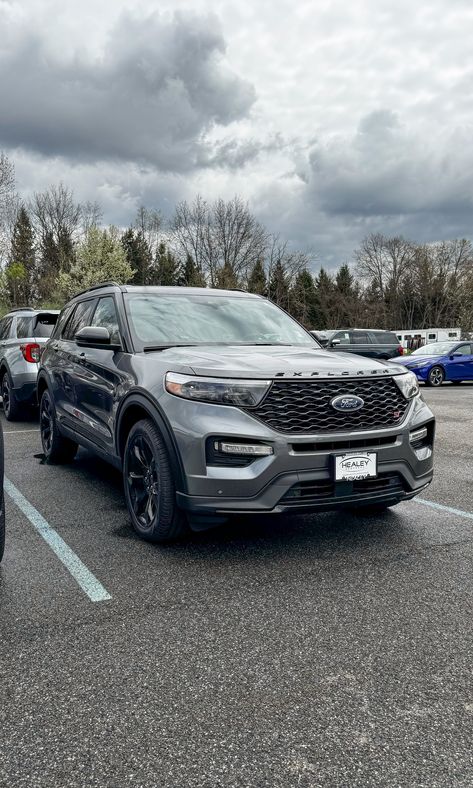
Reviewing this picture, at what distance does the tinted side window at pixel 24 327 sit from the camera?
29.6ft

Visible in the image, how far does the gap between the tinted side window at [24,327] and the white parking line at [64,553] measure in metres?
4.41

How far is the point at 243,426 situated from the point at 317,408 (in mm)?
450

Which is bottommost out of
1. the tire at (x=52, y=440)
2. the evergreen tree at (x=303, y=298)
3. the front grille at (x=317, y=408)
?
the tire at (x=52, y=440)

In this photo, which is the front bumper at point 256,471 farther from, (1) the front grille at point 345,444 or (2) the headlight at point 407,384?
(2) the headlight at point 407,384

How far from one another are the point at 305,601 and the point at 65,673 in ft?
3.94

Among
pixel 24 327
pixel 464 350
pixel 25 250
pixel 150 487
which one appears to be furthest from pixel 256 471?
pixel 25 250

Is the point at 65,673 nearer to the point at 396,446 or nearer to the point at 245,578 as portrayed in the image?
the point at 245,578

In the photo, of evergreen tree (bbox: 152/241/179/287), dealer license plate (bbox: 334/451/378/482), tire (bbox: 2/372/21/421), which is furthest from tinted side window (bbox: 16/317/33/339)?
evergreen tree (bbox: 152/241/179/287)

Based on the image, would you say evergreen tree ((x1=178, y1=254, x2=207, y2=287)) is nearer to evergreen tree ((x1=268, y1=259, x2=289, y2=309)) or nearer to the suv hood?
evergreen tree ((x1=268, y1=259, x2=289, y2=309))

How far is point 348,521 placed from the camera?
4328mm

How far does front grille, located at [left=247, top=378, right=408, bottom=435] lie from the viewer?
332cm

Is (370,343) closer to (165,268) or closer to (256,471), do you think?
(256,471)

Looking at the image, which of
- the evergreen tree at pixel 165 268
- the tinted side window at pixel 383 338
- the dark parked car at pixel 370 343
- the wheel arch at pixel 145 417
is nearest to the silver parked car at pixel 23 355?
the wheel arch at pixel 145 417

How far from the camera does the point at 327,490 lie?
336cm
